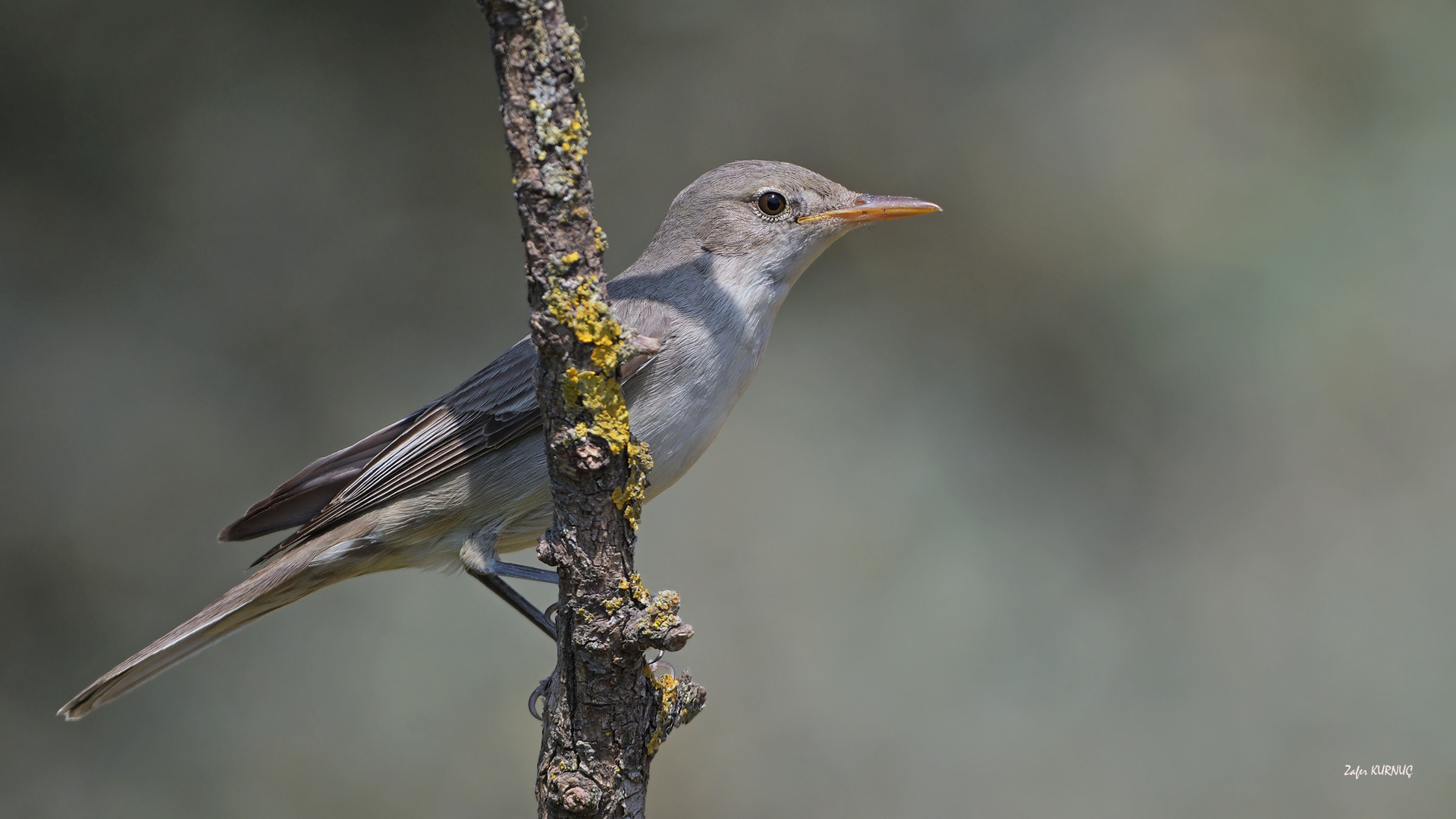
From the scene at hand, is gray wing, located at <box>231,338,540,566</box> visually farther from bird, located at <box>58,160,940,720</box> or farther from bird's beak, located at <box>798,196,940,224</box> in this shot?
bird's beak, located at <box>798,196,940,224</box>

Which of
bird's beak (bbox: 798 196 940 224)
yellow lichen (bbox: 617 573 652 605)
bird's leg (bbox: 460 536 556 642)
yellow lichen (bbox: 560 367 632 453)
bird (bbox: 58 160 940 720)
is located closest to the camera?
yellow lichen (bbox: 560 367 632 453)

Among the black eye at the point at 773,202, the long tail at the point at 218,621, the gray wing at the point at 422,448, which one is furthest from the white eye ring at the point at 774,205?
the long tail at the point at 218,621

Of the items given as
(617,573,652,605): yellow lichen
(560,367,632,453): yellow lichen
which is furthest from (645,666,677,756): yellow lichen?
(560,367,632,453): yellow lichen

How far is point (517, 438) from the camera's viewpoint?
11.0 ft

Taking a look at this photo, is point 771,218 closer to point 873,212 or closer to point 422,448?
point 873,212

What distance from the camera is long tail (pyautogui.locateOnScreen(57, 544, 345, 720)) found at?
3.38 m

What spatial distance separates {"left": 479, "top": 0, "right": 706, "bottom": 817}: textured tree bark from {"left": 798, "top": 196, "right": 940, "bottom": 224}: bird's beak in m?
1.40

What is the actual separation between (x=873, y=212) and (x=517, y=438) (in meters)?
1.51

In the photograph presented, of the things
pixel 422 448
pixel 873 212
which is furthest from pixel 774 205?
pixel 422 448

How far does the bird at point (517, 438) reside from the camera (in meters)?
3.21

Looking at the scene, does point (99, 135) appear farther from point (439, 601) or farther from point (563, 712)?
point (563, 712)

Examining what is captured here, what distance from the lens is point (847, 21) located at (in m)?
7.03

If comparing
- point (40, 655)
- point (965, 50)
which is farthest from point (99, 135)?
point (965, 50)

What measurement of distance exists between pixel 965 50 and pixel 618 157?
2.57 metres
